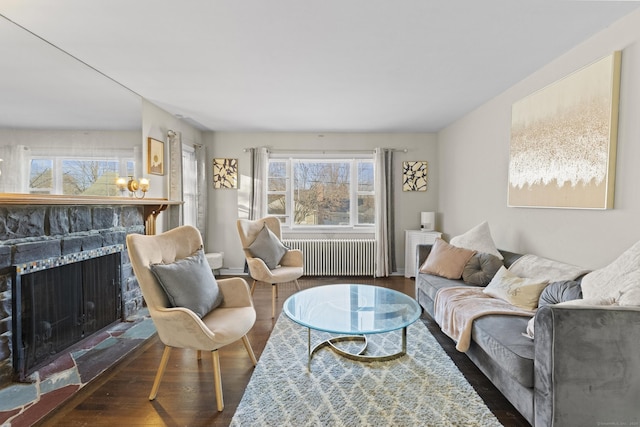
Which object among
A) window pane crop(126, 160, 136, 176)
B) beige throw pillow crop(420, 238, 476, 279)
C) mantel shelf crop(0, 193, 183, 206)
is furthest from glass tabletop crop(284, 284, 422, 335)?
window pane crop(126, 160, 136, 176)

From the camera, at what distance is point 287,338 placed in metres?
2.71

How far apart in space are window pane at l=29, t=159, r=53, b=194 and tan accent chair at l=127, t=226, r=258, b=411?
82 cm

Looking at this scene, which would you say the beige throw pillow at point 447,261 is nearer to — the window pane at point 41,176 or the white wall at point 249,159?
the white wall at point 249,159

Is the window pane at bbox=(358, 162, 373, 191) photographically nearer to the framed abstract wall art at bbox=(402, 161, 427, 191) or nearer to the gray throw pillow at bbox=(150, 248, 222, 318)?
the framed abstract wall art at bbox=(402, 161, 427, 191)

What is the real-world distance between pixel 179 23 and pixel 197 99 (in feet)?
4.91

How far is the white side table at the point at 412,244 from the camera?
4586 millimetres

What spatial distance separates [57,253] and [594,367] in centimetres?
349

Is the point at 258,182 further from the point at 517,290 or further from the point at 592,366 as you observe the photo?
the point at 592,366

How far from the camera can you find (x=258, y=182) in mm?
4809

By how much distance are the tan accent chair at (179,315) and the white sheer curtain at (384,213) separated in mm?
2960

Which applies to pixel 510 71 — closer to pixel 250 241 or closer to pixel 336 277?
pixel 250 241

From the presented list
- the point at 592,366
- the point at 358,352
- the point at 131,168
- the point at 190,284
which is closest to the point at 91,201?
the point at 131,168

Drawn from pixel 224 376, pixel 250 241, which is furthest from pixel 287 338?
pixel 250 241

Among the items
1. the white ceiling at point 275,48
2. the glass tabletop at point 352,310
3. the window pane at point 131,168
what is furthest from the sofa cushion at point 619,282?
the window pane at point 131,168
